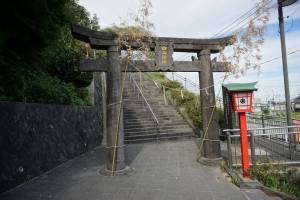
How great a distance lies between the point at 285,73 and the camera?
764 cm

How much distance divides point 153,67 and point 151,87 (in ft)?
36.0

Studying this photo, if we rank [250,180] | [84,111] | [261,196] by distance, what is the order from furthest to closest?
[84,111], [250,180], [261,196]

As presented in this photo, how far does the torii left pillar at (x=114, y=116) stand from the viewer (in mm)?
6141

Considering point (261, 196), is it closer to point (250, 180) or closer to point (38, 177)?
point (250, 180)

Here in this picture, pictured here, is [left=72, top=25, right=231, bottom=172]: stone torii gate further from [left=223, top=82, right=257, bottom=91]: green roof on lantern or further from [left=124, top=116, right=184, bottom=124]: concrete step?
[left=124, top=116, right=184, bottom=124]: concrete step

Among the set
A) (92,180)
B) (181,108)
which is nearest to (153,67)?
(92,180)

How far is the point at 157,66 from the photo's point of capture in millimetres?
6645

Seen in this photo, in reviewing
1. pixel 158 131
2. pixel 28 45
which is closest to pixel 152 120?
pixel 158 131

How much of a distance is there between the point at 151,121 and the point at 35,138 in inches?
283

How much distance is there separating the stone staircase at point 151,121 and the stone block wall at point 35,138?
115 inches

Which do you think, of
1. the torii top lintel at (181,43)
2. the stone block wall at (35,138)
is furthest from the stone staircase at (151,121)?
the torii top lintel at (181,43)

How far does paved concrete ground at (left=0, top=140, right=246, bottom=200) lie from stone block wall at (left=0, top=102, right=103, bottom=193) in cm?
30

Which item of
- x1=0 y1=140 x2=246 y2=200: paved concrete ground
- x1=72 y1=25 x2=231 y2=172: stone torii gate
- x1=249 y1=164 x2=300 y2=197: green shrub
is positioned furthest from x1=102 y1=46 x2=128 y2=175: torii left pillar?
x1=249 y1=164 x2=300 y2=197: green shrub

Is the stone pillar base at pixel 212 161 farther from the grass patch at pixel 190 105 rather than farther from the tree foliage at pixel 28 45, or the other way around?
the tree foliage at pixel 28 45
